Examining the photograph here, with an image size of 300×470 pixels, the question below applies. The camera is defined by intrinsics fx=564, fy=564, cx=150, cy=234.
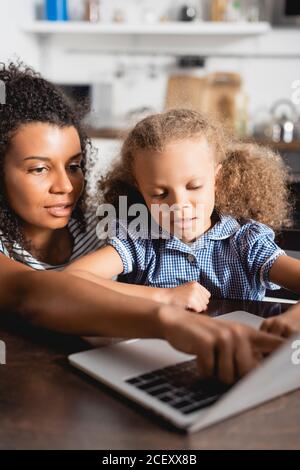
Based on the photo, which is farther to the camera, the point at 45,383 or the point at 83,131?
the point at 83,131

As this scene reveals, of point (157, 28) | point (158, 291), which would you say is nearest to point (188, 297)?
point (158, 291)

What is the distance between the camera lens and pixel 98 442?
1.70 feet

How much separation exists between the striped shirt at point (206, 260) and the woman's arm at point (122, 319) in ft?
1.05

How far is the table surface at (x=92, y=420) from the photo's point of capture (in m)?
0.52

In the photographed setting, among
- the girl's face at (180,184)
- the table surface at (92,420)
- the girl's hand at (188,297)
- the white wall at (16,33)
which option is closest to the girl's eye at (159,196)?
the girl's face at (180,184)

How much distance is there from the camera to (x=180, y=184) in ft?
3.43

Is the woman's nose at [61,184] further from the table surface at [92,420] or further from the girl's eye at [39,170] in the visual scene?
the table surface at [92,420]

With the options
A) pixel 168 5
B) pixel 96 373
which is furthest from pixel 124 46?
pixel 96 373

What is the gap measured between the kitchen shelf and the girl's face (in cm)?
266

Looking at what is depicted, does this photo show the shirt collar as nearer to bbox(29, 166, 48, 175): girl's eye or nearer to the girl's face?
the girl's face

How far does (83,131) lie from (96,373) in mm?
773

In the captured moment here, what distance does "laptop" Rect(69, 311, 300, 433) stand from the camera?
53 cm

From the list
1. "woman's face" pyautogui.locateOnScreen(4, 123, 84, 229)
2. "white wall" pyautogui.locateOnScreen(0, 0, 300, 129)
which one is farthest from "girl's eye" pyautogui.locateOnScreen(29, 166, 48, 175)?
"white wall" pyautogui.locateOnScreen(0, 0, 300, 129)
